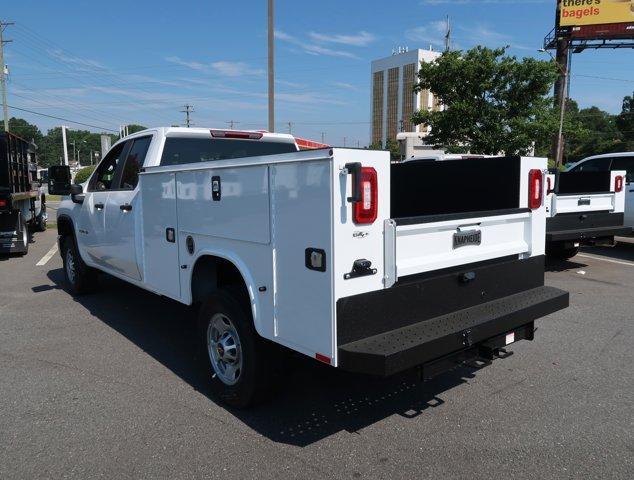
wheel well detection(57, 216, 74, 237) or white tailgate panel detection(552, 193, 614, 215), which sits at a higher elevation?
white tailgate panel detection(552, 193, 614, 215)

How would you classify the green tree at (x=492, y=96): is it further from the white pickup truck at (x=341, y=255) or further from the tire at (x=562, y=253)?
the white pickup truck at (x=341, y=255)

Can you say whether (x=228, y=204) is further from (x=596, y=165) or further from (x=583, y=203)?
(x=596, y=165)

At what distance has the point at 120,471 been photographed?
3.13 meters

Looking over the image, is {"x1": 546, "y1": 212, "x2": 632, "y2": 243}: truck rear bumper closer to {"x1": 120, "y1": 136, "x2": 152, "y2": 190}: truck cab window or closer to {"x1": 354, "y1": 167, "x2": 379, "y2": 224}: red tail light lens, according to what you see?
{"x1": 120, "y1": 136, "x2": 152, "y2": 190}: truck cab window

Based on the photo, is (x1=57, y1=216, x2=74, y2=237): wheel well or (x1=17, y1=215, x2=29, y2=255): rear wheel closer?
(x1=57, y1=216, x2=74, y2=237): wheel well

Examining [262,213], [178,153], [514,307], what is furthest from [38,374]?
[514,307]

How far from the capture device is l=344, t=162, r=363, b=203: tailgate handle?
9.18 ft

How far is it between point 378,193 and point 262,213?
0.77 metres

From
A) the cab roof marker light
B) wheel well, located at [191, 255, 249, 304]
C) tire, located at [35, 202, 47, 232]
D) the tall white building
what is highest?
the tall white building

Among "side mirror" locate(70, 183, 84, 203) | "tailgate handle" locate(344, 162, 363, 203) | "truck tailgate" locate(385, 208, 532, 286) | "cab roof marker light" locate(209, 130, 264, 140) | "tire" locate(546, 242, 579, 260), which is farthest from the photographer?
"tire" locate(546, 242, 579, 260)

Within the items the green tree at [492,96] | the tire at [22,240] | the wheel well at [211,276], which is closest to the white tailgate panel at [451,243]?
the wheel well at [211,276]

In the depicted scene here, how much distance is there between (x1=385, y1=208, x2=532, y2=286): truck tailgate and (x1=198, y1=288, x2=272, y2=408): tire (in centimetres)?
109

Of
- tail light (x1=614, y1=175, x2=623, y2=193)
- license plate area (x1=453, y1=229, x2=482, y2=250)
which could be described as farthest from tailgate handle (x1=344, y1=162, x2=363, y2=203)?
tail light (x1=614, y1=175, x2=623, y2=193)

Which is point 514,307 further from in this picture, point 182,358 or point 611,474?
point 182,358
